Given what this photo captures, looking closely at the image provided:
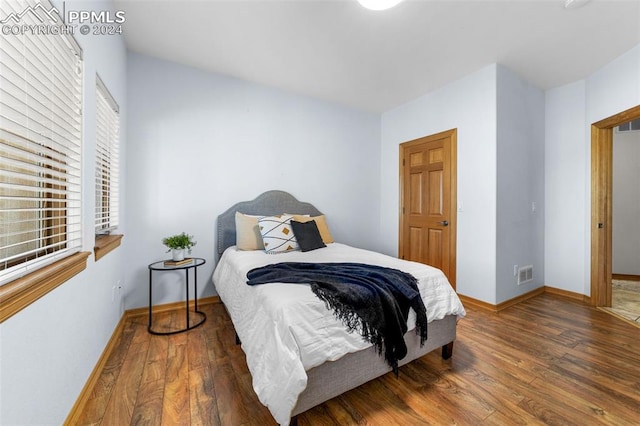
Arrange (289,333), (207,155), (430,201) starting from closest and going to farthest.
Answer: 1. (289,333)
2. (207,155)
3. (430,201)

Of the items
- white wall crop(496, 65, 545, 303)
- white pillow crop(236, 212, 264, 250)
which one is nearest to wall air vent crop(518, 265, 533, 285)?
white wall crop(496, 65, 545, 303)

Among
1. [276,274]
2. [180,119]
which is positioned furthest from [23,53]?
[180,119]

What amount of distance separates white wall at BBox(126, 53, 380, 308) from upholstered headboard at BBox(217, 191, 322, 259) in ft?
0.32

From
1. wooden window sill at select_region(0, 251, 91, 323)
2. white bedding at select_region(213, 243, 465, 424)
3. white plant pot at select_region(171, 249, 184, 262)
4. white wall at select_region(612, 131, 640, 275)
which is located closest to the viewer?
wooden window sill at select_region(0, 251, 91, 323)

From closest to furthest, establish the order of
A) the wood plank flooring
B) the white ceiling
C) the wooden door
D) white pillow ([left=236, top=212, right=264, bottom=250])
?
the wood plank flooring < the white ceiling < white pillow ([left=236, top=212, right=264, bottom=250]) < the wooden door

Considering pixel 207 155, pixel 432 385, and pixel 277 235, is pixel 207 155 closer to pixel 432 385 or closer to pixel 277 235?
pixel 277 235

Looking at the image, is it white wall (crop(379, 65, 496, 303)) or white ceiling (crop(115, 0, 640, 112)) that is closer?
white ceiling (crop(115, 0, 640, 112))

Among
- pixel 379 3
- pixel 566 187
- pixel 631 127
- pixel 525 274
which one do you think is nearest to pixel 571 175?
pixel 566 187

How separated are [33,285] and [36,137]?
0.59 meters

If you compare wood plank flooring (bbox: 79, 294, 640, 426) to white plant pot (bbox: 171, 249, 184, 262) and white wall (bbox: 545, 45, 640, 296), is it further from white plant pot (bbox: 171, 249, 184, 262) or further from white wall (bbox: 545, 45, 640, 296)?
white wall (bbox: 545, 45, 640, 296)

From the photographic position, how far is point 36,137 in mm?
1085

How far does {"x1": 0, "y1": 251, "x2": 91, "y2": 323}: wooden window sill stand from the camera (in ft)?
2.67

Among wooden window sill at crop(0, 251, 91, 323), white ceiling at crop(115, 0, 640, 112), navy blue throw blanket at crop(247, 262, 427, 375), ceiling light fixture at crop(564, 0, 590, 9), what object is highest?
white ceiling at crop(115, 0, 640, 112)

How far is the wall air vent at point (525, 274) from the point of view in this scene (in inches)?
121
